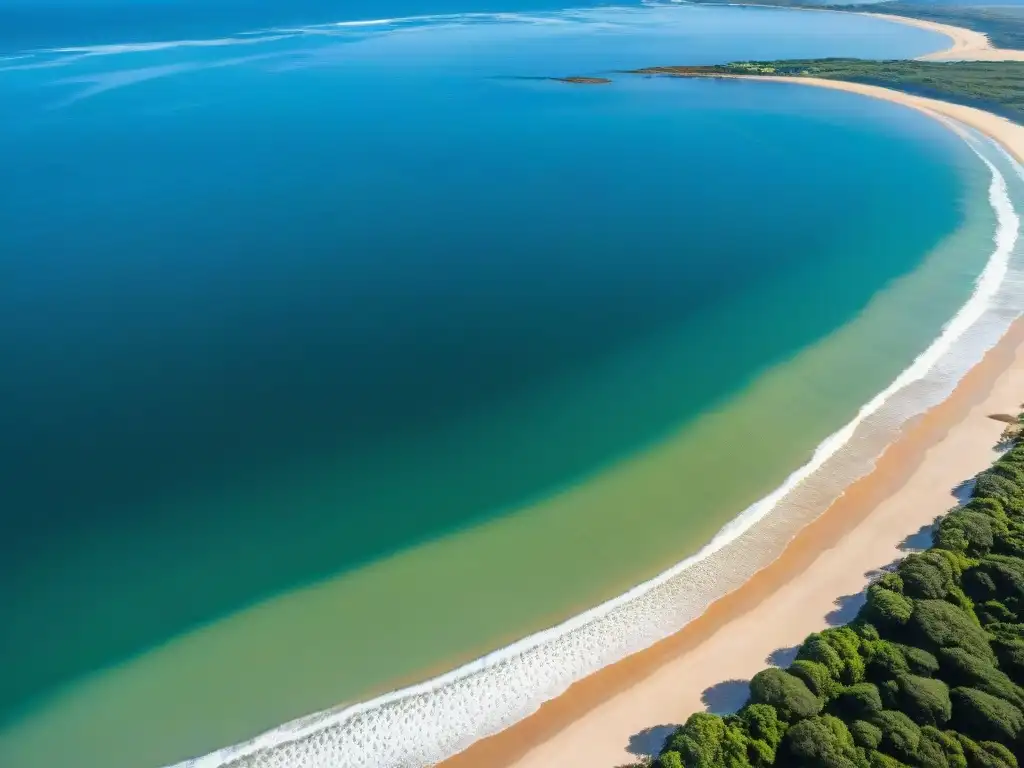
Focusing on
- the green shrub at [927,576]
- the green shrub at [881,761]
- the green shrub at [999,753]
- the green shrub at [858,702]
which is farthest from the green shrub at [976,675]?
the green shrub at [881,761]

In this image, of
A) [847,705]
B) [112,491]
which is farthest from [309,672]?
[847,705]

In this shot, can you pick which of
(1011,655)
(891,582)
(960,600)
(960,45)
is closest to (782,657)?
(891,582)

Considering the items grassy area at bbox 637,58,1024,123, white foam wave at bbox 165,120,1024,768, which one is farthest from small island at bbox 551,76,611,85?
white foam wave at bbox 165,120,1024,768

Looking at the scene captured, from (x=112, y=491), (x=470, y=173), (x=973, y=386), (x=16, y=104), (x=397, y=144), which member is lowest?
(x=973, y=386)

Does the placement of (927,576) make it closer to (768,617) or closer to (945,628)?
(945,628)

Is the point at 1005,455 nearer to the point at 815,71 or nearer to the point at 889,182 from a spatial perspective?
the point at 889,182
